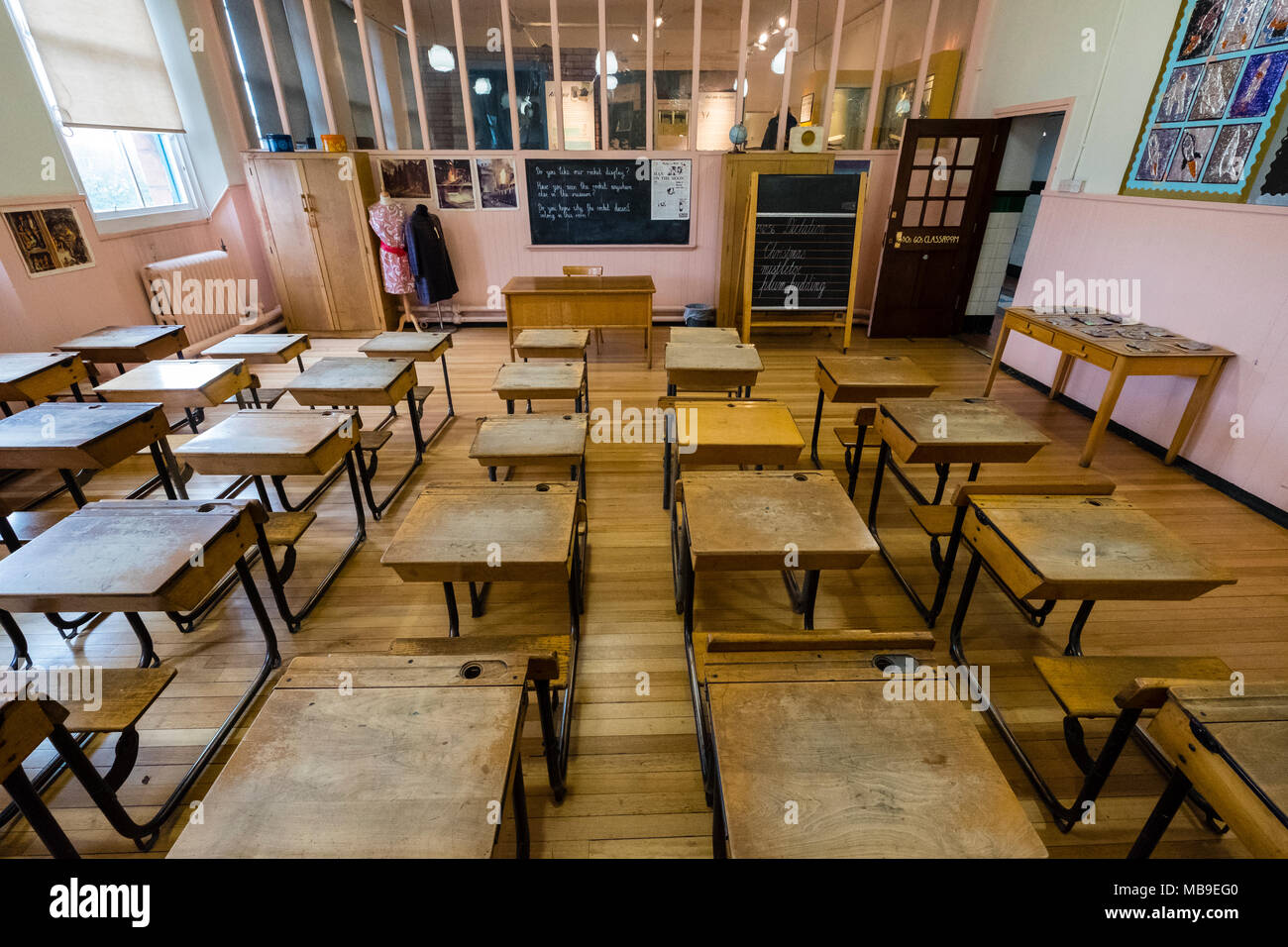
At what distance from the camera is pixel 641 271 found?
22.0 feet

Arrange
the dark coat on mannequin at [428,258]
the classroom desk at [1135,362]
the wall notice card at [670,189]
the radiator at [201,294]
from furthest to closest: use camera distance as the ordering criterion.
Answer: the wall notice card at [670,189] → the dark coat on mannequin at [428,258] → the radiator at [201,294] → the classroom desk at [1135,362]

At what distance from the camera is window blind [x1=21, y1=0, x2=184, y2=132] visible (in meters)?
4.22

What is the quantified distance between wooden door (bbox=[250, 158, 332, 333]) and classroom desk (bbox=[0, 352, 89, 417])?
9.82 feet

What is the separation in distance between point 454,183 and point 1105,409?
243 inches

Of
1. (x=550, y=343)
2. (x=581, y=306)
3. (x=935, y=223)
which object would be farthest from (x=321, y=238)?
(x=935, y=223)

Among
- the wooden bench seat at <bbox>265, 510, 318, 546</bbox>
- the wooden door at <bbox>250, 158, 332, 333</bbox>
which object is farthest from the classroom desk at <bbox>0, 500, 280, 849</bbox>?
the wooden door at <bbox>250, 158, 332, 333</bbox>

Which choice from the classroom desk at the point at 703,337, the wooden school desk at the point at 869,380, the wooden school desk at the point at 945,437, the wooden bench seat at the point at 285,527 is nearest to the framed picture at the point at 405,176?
the classroom desk at the point at 703,337

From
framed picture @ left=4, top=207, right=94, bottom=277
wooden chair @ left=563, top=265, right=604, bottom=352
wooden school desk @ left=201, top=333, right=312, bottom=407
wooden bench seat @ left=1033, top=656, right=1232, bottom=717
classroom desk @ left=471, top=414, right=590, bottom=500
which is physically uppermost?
framed picture @ left=4, top=207, right=94, bottom=277

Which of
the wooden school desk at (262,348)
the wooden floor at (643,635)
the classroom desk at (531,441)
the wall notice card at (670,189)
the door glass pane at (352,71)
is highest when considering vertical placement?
the door glass pane at (352,71)

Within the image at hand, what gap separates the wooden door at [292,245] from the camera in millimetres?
5832

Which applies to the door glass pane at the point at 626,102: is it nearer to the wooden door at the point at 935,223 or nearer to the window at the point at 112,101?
the wooden door at the point at 935,223

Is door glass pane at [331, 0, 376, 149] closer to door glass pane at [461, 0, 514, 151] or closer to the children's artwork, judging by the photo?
door glass pane at [461, 0, 514, 151]

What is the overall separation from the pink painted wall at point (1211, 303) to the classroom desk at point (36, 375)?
6603 mm
